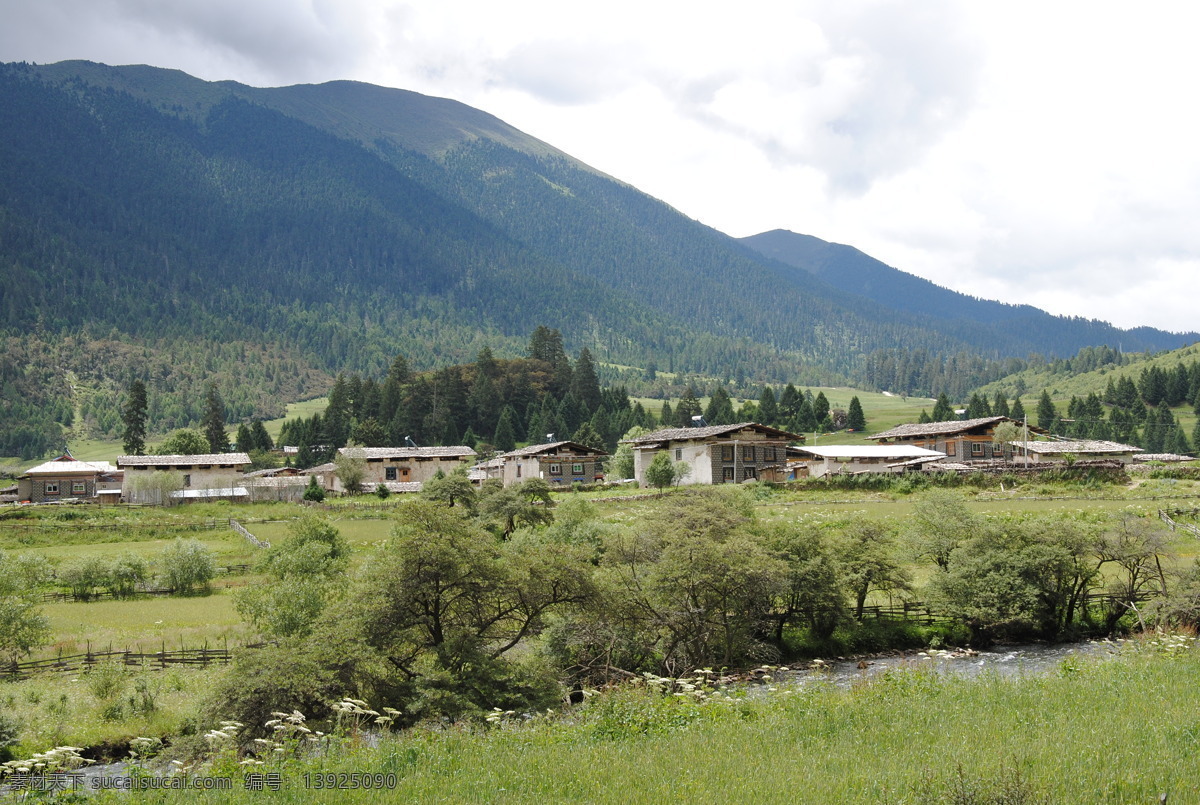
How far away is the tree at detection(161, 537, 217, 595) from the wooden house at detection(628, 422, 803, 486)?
46944 mm

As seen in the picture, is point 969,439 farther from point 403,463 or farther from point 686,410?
point 403,463

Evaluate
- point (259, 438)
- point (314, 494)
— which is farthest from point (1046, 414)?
point (259, 438)

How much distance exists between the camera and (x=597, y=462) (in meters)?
99.8

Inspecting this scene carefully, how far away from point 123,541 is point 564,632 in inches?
1970

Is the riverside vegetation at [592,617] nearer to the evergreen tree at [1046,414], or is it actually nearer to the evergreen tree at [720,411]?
the evergreen tree at [720,411]

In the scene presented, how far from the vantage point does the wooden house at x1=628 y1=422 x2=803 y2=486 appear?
82.4m

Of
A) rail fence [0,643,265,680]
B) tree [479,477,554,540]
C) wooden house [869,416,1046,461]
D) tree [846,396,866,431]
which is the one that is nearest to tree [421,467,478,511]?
tree [479,477,554,540]

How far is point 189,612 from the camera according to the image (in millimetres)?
40344

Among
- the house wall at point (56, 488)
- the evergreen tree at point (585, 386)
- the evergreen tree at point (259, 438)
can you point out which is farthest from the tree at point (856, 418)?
the house wall at point (56, 488)

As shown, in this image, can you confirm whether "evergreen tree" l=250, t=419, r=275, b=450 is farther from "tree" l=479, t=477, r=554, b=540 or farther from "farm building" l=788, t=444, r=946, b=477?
"tree" l=479, t=477, r=554, b=540

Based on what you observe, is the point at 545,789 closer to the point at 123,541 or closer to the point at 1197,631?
the point at 1197,631

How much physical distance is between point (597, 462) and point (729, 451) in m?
21.0

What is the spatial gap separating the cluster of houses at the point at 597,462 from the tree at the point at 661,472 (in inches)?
84.7

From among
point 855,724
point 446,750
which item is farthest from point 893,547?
point 446,750
